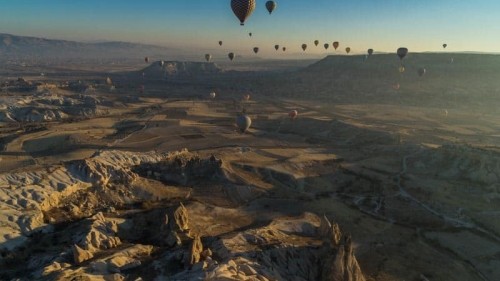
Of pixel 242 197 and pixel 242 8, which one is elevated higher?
pixel 242 8

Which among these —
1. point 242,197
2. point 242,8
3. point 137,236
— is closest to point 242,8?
point 242,8

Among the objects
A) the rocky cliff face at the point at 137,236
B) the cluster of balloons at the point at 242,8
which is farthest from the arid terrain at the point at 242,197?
the cluster of balloons at the point at 242,8

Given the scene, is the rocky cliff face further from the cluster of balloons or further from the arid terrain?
the cluster of balloons

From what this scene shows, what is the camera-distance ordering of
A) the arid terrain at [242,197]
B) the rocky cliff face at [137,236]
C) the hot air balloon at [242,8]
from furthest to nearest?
the hot air balloon at [242,8], the arid terrain at [242,197], the rocky cliff face at [137,236]

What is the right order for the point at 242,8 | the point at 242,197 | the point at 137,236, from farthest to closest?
the point at 242,8 < the point at 242,197 < the point at 137,236

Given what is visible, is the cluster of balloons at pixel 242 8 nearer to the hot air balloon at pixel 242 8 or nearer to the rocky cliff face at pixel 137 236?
the hot air balloon at pixel 242 8

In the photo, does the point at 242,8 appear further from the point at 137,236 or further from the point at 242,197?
the point at 137,236

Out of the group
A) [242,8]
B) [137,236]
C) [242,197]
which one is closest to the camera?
[137,236]
